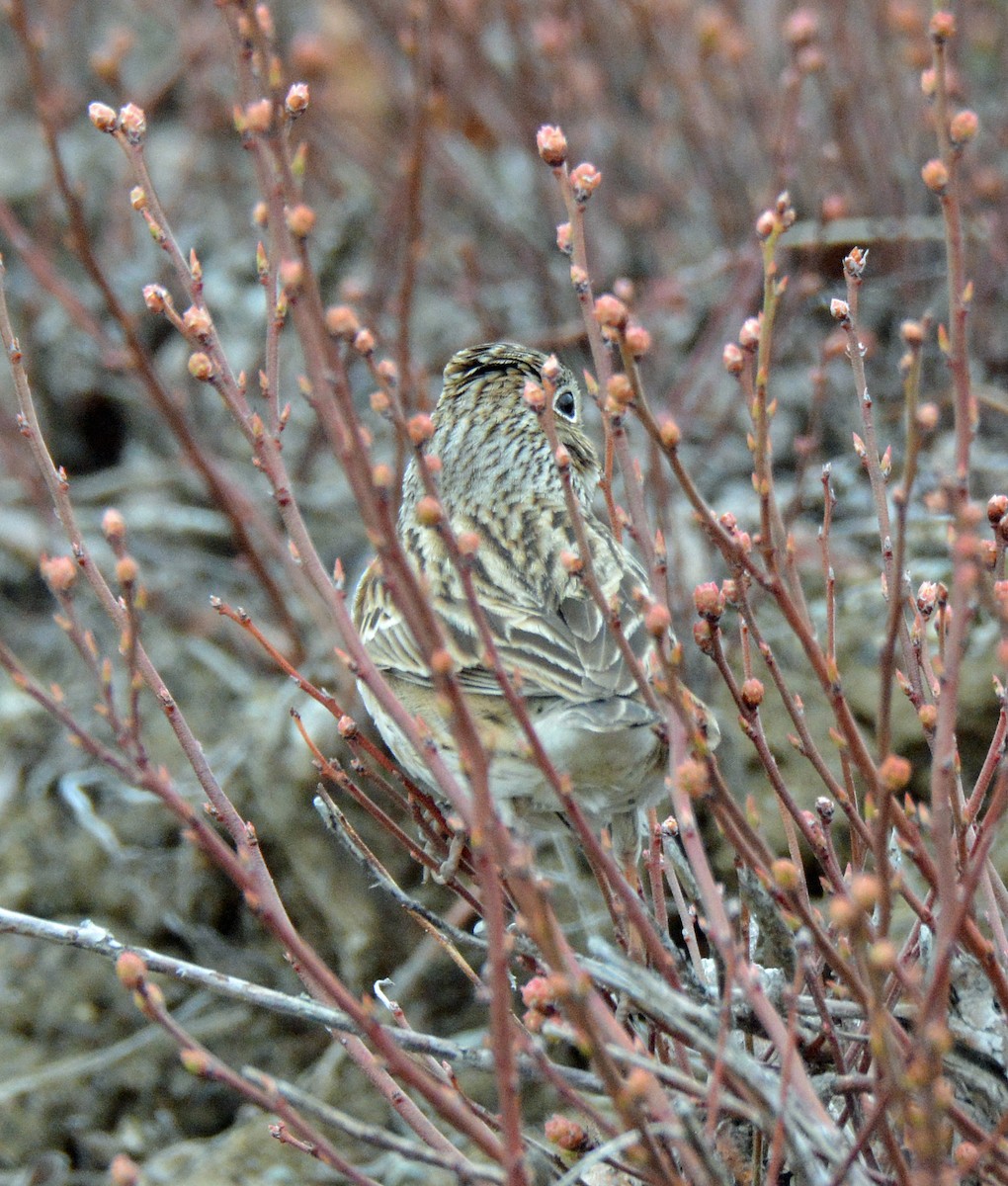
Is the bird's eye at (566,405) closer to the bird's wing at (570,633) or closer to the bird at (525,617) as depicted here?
the bird at (525,617)

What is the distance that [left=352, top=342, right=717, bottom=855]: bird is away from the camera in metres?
2.98

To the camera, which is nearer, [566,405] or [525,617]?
[525,617]

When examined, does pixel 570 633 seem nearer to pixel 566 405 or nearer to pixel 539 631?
pixel 539 631

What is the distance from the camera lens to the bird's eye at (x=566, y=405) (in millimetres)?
4285

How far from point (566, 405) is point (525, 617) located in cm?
113

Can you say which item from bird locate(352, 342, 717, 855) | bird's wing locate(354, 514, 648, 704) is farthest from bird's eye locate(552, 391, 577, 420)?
bird's wing locate(354, 514, 648, 704)

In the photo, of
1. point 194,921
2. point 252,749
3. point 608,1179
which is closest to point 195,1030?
point 194,921

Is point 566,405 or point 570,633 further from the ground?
point 566,405

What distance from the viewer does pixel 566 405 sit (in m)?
4.37

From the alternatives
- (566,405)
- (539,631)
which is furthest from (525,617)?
(566,405)

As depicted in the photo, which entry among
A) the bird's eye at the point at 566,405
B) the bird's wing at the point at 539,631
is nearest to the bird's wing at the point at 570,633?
the bird's wing at the point at 539,631

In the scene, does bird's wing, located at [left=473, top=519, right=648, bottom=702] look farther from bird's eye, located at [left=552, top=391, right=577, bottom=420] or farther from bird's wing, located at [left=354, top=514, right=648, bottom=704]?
bird's eye, located at [left=552, top=391, right=577, bottom=420]

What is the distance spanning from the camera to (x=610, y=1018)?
2.18 m

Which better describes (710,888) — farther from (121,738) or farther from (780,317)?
(780,317)
